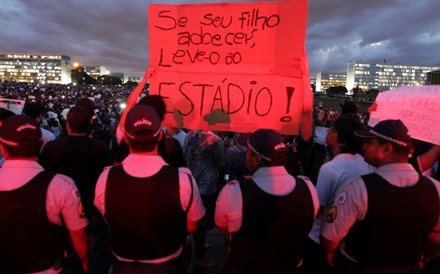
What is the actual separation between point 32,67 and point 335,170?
743 feet

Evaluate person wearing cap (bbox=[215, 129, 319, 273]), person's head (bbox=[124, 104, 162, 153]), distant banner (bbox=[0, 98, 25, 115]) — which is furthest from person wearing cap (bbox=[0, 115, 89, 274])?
distant banner (bbox=[0, 98, 25, 115])

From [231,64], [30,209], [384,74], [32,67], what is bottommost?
[30,209]

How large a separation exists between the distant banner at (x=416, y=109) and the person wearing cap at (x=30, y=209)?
Result: 267cm

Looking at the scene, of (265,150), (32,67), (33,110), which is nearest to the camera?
(265,150)

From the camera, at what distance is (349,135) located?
9.06 ft

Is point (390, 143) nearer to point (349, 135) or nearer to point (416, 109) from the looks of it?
point (349, 135)

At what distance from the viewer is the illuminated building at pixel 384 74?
7490 inches

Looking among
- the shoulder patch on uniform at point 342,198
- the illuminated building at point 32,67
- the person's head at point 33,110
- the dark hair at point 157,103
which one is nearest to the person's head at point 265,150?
the shoulder patch on uniform at point 342,198

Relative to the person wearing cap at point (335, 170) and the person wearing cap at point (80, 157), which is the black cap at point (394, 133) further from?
the person wearing cap at point (80, 157)

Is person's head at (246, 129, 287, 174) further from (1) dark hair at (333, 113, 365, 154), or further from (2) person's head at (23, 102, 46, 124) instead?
(2) person's head at (23, 102, 46, 124)

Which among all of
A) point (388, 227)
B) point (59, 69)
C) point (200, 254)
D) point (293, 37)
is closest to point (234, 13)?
point (293, 37)

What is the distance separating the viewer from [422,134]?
271 centimetres

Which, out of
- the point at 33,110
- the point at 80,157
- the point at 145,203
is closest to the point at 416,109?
the point at 145,203

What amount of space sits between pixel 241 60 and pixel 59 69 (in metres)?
217
